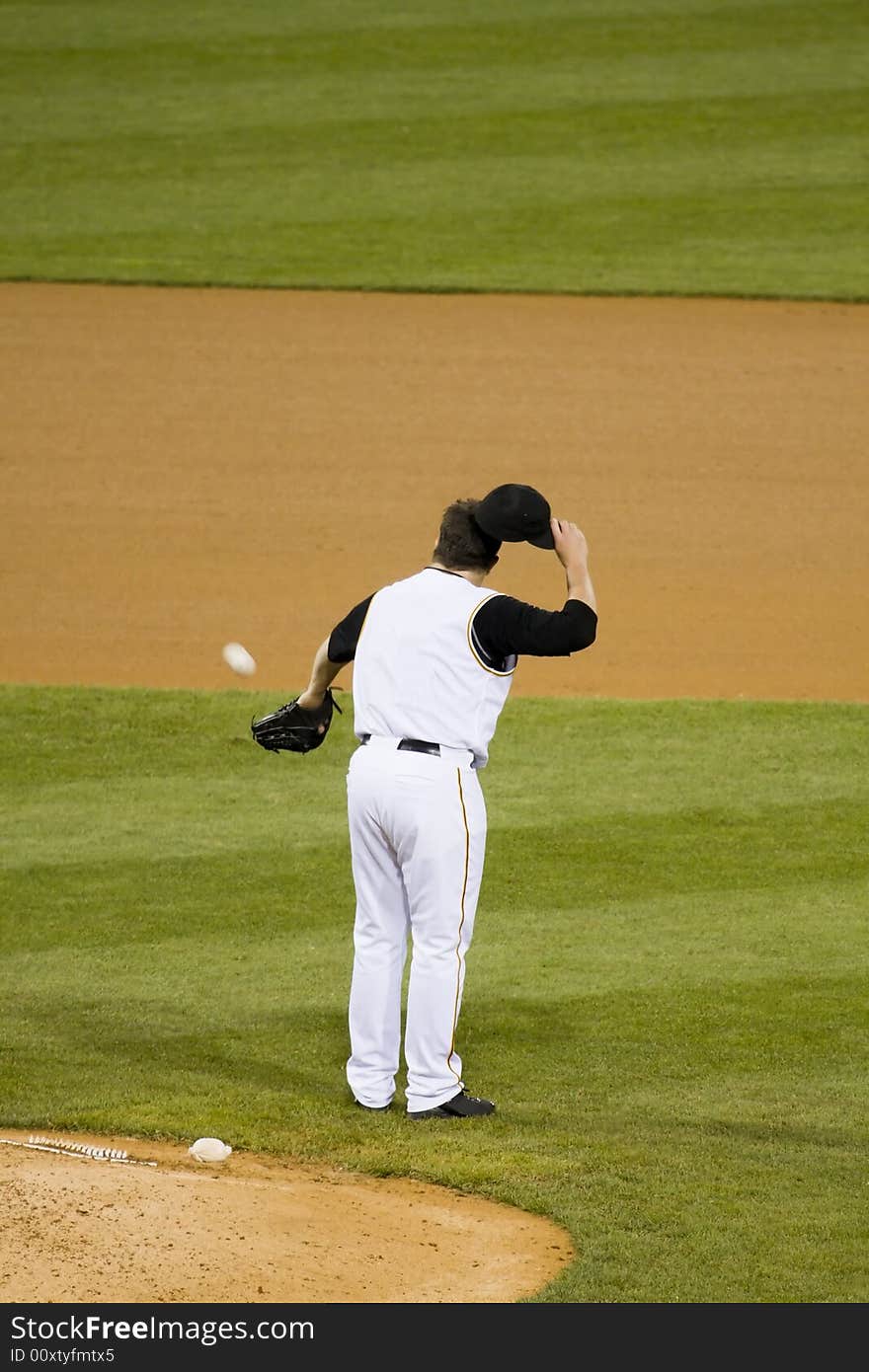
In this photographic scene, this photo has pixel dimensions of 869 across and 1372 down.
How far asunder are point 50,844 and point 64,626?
10.9ft

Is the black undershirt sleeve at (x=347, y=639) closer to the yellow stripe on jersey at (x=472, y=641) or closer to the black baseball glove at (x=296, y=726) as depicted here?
the black baseball glove at (x=296, y=726)

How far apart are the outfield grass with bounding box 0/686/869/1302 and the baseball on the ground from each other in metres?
0.12

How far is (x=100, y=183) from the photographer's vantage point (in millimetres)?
19078

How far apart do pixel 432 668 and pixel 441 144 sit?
16.0 metres

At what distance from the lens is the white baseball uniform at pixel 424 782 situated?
4996 mm

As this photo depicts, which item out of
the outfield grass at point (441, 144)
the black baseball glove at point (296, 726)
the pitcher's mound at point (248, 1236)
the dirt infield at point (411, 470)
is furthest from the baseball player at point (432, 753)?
the outfield grass at point (441, 144)

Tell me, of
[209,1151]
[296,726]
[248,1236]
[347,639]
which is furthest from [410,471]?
[248,1236]

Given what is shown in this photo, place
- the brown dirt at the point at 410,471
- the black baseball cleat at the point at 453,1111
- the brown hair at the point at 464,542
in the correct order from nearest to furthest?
the brown hair at the point at 464,542
the black baseball cleat at the point at 453,1111
the brown dirt at the point at 410,471

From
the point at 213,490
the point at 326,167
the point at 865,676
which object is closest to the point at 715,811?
the point at 865,676

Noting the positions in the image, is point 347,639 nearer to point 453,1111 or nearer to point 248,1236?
point 453,1111

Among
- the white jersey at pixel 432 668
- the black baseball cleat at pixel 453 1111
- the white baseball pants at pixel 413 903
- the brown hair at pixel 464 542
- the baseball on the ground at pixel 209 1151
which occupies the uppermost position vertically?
the brown hair at pixel 464 542

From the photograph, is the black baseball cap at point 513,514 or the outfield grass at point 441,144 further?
the outfield grass at point 441,144

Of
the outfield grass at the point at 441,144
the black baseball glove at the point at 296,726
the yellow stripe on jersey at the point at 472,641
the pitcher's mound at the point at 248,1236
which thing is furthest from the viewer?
the outfield grass at the point at 441,144

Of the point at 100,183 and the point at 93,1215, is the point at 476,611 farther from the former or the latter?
the point at 100,183
